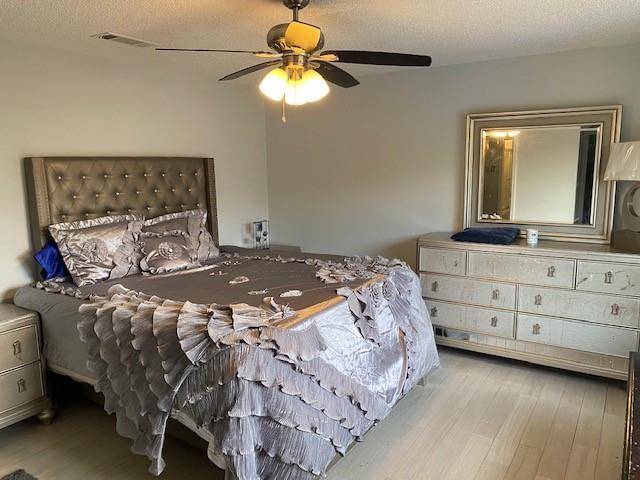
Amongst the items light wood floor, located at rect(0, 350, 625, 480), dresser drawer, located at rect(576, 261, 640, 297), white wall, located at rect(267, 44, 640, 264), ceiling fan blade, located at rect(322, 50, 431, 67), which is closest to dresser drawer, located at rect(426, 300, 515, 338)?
light wood floor, located at rect(0, 350, 625, 480)

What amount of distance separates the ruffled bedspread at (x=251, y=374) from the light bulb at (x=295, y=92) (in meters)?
1.04

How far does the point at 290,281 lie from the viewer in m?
2.88

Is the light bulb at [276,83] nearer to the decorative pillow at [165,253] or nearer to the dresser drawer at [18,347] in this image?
the decorative pillow at [165,253]

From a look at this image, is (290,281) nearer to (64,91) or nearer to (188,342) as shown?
(188,342)

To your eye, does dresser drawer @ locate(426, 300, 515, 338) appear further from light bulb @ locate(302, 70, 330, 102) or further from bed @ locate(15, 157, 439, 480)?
light bulb @ locate(302, 70, 330, 102)

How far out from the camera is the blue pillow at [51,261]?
9.71 ft

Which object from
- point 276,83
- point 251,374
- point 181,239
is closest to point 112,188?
point 181,239

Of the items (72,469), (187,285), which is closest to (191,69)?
(187,285)

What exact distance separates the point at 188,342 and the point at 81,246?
4.79 feet

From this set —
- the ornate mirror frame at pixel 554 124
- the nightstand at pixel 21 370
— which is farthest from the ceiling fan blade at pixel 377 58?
the nightstand at pixel 21 370

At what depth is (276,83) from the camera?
2.47 meters

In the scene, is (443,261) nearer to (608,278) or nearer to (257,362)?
(608,278)

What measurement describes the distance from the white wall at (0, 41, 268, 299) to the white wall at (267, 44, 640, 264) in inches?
14.7

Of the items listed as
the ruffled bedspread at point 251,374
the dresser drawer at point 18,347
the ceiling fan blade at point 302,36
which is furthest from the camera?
the dresser drawer at point 18,347
